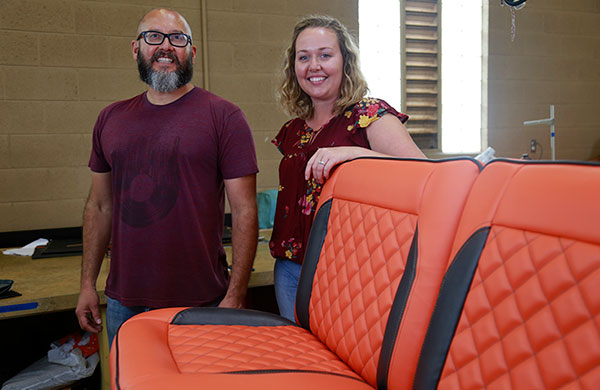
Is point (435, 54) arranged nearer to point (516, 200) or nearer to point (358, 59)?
point (358, 59)

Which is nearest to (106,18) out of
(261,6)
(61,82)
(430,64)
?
(61,82)

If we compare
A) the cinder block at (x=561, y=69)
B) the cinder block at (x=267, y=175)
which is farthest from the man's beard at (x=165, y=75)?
the cinder block at (x=561, y=69)

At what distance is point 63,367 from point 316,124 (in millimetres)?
1351

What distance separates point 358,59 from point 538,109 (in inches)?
130

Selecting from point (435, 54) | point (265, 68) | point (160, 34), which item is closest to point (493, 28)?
point (435, 54)

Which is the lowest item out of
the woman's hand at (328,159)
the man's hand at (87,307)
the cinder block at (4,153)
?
the man's hand at (87,307)

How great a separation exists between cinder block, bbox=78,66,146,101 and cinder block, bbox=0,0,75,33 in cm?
29

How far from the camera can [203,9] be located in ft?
10.2

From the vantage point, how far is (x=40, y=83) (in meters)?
2.85

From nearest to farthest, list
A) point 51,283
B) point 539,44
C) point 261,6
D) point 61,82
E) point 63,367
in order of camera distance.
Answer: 1. point 51,283
2. point 63,367
3. point 61,82
4. point 261,6
5. point 539,44

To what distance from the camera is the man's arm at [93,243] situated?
1.52 m

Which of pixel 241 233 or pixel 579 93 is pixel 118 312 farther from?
pixel 579 93

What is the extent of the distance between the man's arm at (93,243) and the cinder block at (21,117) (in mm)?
1653

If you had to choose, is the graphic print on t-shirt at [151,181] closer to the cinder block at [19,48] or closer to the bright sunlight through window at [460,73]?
the cinder block at [19,48]
